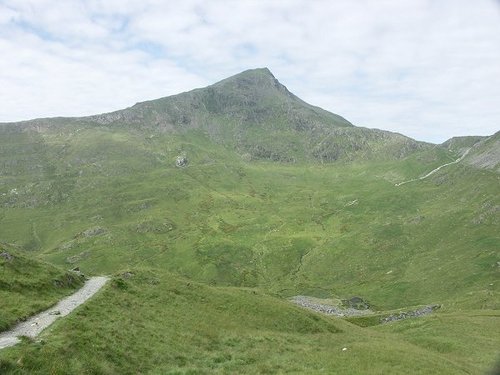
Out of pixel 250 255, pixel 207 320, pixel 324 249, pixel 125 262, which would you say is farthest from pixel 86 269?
pixel 207 320

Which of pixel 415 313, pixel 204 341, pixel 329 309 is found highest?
pixel 204 341

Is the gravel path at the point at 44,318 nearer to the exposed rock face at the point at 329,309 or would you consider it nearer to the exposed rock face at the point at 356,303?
the exposed rock face at the point at 329,309

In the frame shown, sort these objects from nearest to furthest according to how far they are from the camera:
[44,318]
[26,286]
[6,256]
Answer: [44,318] < [26,286] < [6,256]

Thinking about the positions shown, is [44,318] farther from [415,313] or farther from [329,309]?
[329,309]

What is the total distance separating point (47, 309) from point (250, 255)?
145186 mm

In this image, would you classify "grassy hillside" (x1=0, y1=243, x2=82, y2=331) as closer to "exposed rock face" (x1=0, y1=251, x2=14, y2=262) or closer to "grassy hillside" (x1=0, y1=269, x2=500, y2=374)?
"exposed rock face" (x1=0, y1=251, x2=14, y2=262)

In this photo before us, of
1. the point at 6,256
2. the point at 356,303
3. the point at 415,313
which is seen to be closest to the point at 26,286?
the point at 6,256

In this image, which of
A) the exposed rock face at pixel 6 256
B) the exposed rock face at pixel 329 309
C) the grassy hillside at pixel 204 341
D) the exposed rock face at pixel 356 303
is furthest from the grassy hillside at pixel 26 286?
the exposed rock face at pixel 356 303

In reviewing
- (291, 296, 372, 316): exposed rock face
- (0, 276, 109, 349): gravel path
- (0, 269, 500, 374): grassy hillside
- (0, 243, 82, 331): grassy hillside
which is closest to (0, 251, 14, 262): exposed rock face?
(0, 243, 82, 331): grassy hillside

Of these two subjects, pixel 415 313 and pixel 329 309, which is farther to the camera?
pixel 329 309

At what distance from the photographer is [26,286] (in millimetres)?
44000

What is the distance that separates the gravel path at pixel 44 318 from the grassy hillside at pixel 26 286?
77 centimetres

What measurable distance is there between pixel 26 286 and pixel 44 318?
32.7ft

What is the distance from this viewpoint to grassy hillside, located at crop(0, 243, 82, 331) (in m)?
36.3
